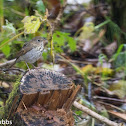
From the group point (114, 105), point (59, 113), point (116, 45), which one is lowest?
point (114, 105)

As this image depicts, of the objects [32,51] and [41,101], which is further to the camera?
[32,51]

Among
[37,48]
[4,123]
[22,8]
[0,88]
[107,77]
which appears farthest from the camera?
[22,8]

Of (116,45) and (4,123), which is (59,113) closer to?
(4,123)

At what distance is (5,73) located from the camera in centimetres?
392

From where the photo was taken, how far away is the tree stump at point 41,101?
92.1 inches

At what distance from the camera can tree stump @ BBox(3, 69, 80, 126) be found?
2340mm

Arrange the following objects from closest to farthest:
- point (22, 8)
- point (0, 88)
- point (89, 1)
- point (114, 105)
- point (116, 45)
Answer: point (0, 88), point (114, 105), point (116, 45), point (22, 8), point (89, 1)

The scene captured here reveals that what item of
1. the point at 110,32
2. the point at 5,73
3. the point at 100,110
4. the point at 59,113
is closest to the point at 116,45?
the point at 110,32

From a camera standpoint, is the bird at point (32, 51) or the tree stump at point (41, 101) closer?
the tree stump at point (41, 101)

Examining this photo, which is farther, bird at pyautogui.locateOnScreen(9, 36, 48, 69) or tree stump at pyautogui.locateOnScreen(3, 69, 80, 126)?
A: bird at pyautogui.locateOnScreen(9, 36, 48, 69)

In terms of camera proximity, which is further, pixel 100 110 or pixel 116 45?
pixel 116 45

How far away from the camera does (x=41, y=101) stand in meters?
2.42

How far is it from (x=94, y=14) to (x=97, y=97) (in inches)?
136

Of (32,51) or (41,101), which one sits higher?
(32,51)
